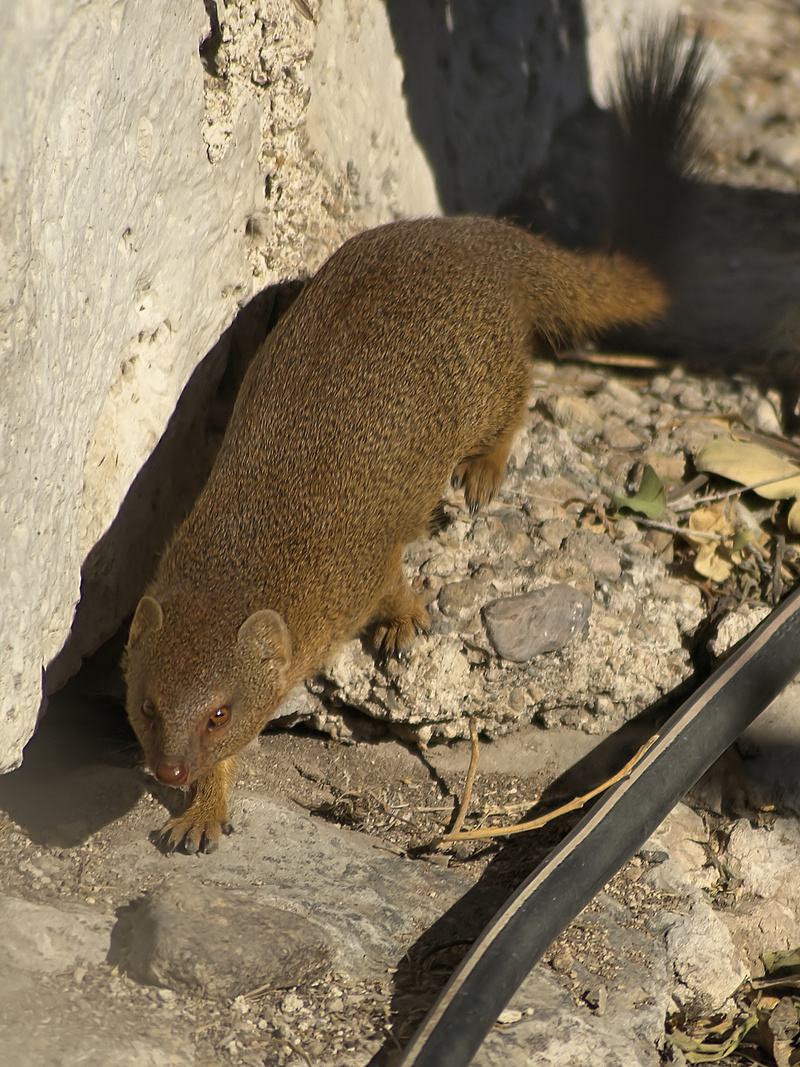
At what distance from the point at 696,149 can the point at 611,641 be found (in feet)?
6.22

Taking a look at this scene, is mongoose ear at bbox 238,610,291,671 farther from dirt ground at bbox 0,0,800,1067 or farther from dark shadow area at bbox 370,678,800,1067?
dark shadow area at bbox 370,678,800,1067

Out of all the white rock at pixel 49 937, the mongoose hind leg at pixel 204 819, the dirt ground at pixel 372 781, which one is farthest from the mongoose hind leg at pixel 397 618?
the white rock at pixel 49 937

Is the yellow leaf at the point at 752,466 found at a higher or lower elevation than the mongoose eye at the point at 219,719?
higher

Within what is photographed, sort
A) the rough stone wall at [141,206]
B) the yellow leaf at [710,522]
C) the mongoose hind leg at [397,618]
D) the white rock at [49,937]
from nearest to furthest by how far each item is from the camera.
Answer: the rough stone wall at [141,206] < the white rock at [49,937] < the mongoose hind leg at [397,618] < the yellow leaf at [710,522]

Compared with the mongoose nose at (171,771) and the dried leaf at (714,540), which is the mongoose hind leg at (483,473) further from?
the mongoose nose at (171,771)

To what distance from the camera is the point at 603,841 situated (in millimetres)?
2258

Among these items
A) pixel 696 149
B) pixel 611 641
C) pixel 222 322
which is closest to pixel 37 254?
pixel 222 322

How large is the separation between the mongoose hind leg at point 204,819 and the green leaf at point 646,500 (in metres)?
1.46

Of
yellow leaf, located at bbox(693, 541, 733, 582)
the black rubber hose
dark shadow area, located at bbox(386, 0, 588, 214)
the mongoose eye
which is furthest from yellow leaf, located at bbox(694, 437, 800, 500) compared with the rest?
the mongoose eye

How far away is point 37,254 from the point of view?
1.87m

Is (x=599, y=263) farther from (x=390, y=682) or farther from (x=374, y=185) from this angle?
(x=390, y=682)

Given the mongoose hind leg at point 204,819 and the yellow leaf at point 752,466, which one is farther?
the yellow leaf at point 752,466

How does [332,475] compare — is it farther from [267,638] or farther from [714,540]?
[714,540]

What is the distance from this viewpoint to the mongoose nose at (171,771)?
226 cm
